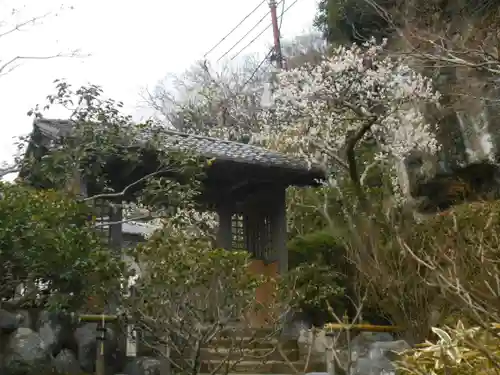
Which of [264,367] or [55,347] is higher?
[55,347]

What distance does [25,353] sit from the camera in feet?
21.2

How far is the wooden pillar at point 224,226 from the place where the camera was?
10.1 m

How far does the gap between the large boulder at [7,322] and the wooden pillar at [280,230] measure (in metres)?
4.58

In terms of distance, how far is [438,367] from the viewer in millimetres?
4051

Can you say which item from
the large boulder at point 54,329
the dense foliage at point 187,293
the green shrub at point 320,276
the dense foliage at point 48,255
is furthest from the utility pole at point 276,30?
the dense foliage at point 187,293

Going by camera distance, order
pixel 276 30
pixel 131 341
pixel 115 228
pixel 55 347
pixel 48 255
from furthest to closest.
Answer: pixel 276 30, pixel 115 228, pixel 131 341, pixel 55 347, pixel 48 255

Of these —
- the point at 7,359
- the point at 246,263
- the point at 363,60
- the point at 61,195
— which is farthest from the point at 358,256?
the point at 363,60

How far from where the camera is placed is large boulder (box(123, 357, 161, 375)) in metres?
7.09

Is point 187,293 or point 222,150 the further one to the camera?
point 222,150

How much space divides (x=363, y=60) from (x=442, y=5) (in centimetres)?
207

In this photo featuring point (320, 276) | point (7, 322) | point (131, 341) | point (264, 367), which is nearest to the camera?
point (7, 322)

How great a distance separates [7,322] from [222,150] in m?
4.14

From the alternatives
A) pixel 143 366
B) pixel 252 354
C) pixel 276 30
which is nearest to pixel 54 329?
pixel 143 366

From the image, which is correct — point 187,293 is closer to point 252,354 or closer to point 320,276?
point 252,354
